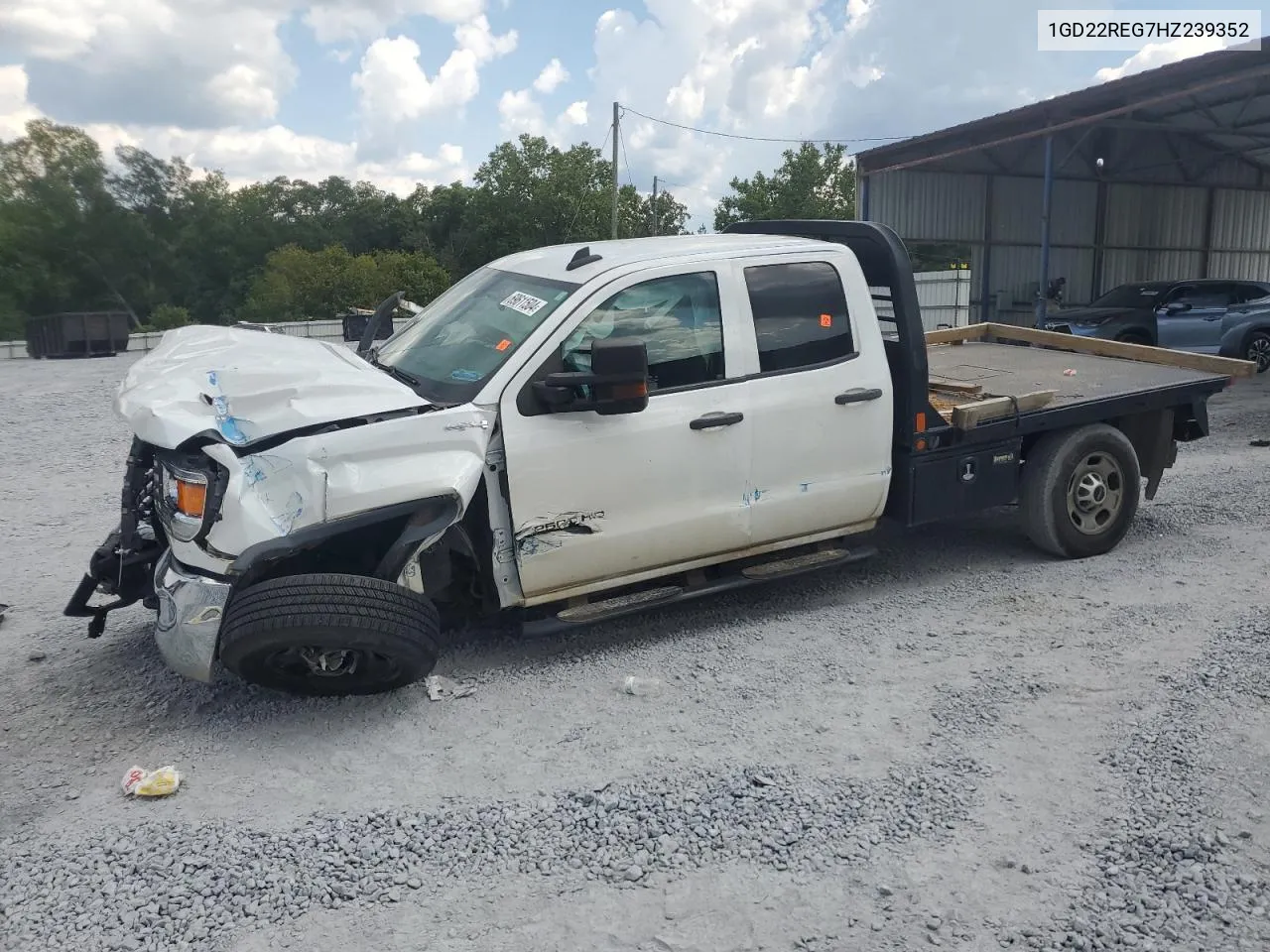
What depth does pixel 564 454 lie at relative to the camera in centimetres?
445

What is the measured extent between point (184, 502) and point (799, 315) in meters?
2.95

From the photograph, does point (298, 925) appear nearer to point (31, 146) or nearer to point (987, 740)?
point (987, 740)

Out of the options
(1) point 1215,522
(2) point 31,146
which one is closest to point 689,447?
(1) point 1215,522

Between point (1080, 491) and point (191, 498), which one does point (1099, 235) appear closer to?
point (1080, 491)

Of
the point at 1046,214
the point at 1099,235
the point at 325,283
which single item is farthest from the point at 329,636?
the point at 325,283

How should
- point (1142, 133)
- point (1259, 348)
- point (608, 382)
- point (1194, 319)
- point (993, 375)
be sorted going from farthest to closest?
point (1142, 133), point (1194, 319), point (1259, 348), point (993, 375), point (608, 382)

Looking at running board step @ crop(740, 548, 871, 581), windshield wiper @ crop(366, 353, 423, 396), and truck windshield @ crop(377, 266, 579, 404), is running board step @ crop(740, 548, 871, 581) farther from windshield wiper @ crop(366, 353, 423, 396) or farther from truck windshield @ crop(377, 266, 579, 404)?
windshield wiper @ crop(366, 353, 423, 396)

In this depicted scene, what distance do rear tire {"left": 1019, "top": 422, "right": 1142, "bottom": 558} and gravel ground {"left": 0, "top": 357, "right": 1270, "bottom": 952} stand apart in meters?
0.43

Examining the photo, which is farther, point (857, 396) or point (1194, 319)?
point (1194, 319)

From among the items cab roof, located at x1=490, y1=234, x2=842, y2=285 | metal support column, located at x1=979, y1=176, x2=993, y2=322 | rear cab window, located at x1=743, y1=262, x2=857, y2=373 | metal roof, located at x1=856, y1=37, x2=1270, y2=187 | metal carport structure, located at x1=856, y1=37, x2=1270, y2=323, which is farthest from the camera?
metal support column, located at x1=979, y1=176, x2=993, y2=322

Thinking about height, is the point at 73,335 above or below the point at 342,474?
below

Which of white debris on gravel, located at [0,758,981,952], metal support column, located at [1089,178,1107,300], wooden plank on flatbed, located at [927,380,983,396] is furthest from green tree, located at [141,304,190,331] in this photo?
white debris on gravel, located at [0,758,981,952]

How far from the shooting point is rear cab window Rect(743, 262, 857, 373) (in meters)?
4.98

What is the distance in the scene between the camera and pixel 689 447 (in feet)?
15.5
